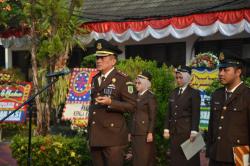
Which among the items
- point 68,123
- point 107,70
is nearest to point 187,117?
point 107,70

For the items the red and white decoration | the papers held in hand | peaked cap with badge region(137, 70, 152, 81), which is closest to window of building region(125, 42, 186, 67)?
A: the red and white decoration

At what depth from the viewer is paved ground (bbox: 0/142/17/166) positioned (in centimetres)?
957

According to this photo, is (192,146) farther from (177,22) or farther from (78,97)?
(177,22)

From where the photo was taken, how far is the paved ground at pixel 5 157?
957 centimetres

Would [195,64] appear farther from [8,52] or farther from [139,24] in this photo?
[8,52]

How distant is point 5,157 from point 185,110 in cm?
473

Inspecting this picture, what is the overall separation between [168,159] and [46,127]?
205 cm

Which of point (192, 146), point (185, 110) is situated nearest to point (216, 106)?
point (192, 146)

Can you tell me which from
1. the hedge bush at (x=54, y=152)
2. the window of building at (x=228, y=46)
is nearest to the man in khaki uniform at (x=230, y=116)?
the hedge bush at (x=54, y=152)

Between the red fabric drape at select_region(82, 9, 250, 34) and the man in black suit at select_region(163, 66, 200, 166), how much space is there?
14.4 feet

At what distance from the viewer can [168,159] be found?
26.3 ft

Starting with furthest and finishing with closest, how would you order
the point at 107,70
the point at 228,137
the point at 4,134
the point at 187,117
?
the point at 4,134 → the point at 187,117 → the point at 107,70 → the point at 228,137

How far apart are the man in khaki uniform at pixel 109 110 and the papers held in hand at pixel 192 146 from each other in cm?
118

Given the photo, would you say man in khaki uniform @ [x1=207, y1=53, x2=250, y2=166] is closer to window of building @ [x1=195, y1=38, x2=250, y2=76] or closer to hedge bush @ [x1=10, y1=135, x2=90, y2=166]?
hedge bush @ [x1=10, y1=135, x2=90, y2=166]
